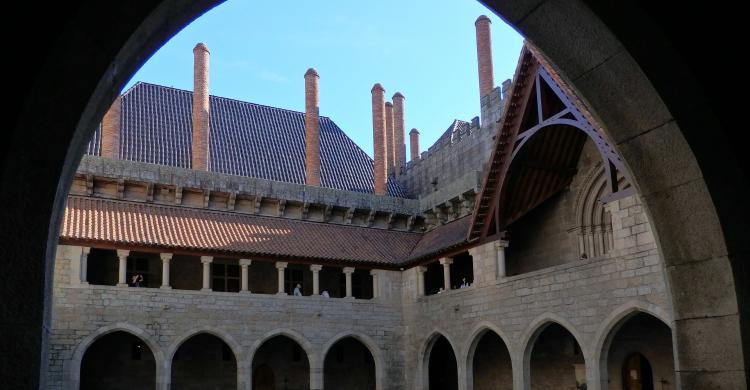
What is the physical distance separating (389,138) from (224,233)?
11.3 metres

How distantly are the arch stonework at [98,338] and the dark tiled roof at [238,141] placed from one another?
9013 mm

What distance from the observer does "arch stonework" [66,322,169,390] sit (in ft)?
58.7

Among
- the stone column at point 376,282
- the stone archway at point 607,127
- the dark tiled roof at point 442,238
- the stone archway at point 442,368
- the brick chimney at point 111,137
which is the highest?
the brick chimney at point 111,137

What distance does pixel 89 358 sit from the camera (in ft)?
66.9

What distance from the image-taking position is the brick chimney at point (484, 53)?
2434 centimetres

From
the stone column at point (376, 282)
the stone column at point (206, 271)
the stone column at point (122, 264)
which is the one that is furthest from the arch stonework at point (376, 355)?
the stone column at point (122, 264)

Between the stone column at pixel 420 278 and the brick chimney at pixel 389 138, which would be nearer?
the stone column at pixel 420 278

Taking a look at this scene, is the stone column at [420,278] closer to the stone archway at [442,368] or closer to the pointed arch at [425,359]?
the pointed arch at [425,359]

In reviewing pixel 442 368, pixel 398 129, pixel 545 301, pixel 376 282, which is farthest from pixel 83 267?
pixel 398 129

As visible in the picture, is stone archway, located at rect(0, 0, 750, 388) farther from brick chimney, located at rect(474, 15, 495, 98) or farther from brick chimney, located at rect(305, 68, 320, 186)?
brick chimney, located at rect(305, 68, 320, 186)

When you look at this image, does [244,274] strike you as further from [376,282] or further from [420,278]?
[420,278]

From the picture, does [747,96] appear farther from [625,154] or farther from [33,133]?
[33,133]

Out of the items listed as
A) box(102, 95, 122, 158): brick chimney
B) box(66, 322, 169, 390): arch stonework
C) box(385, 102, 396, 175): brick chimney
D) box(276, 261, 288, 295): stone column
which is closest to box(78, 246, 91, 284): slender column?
box(66, 322, 169, 390): arch stonework

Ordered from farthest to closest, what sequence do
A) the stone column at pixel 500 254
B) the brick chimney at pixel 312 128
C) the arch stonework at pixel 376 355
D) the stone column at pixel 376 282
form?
1. the brick chimney at pixel 312 128
2. the stone column at pixel 376 282
3. the arch stonework at pixel 376 355
4. the stone column at pixel 500 254
